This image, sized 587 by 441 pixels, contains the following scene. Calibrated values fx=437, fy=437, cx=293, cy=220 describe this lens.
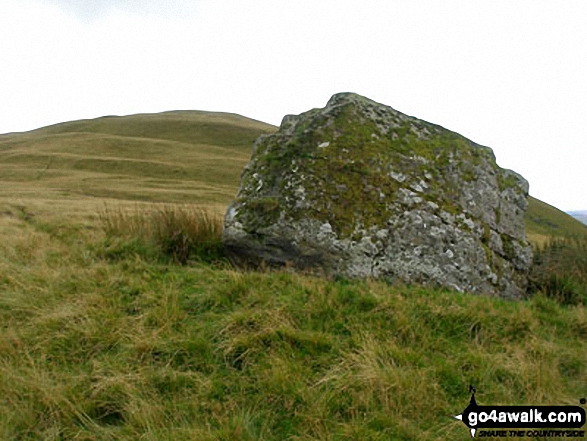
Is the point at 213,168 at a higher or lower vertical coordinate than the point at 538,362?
higher

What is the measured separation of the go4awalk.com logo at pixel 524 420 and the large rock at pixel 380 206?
9.14 ft

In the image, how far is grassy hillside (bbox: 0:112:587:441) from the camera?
3.19 meters

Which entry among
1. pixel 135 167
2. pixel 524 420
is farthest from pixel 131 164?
pixel 524 420

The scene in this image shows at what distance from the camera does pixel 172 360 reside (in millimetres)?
3908

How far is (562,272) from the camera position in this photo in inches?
263

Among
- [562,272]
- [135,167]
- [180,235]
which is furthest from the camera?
[135,167]

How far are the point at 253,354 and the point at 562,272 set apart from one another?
5247 mm

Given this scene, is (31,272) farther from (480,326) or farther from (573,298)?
(573,298)

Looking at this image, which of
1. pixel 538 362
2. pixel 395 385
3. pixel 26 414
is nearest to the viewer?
pixel 26 414

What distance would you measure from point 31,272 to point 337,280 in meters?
4.18

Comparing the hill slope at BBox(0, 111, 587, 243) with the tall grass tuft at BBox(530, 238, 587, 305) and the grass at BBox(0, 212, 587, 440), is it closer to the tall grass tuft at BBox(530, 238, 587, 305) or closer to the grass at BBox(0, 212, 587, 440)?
the tall grass tuft at BBox(530, 238, 587, 305)

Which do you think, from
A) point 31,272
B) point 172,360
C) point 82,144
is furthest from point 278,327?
point 82,144

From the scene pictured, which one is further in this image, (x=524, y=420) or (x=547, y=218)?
(x=547, y=218)

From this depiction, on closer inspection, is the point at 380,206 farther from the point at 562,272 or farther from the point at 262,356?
the point at 262,356
